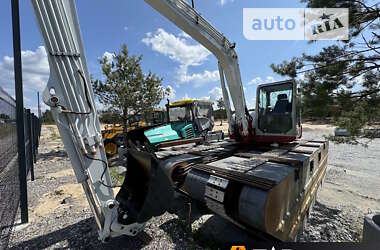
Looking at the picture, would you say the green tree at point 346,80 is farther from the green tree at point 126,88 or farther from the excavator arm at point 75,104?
the green tree at point 126,88

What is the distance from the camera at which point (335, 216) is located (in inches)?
152

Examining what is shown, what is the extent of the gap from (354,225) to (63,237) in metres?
4.70

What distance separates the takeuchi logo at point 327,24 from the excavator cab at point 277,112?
1150 millimetres

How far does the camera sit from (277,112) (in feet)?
15.9

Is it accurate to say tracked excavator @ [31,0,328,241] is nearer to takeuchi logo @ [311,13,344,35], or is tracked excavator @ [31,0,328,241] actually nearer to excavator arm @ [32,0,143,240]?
excavator arm @ [32,0,143,240]

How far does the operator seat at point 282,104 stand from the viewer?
474cm

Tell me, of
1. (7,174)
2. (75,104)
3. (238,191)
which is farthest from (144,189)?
(7,174)

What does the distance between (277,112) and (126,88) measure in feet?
26.0

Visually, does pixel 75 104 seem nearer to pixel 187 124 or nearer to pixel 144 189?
pixel 144 189

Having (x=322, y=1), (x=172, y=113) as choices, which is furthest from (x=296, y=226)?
(x=172, y=113)

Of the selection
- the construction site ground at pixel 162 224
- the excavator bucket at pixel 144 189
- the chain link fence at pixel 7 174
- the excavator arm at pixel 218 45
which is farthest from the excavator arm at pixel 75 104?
the excavator arm at pixel 218 45

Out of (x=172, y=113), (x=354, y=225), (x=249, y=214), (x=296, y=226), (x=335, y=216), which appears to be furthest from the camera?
(x=172, y=113)

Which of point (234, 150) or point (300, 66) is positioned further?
point (300, 66)

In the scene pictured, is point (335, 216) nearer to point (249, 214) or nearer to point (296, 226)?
point (296, 226)
